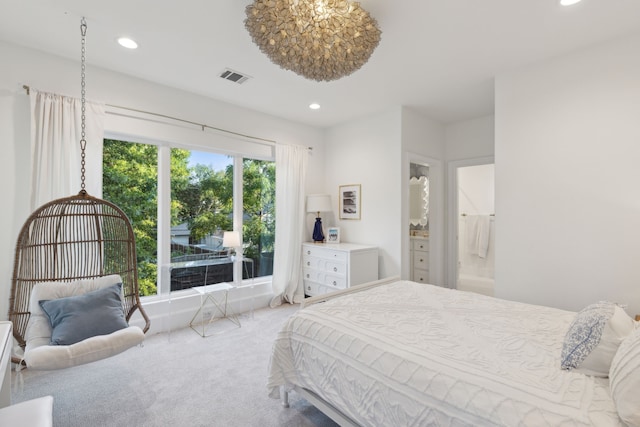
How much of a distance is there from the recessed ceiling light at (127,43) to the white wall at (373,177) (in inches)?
110

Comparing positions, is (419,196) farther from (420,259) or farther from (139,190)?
(139,190)

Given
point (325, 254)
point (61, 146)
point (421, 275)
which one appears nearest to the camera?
point (61, 146)

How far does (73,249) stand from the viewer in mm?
2502

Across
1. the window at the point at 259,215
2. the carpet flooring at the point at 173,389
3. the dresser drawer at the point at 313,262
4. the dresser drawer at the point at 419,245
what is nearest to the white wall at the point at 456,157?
the dresser drawer at the point at 419,245

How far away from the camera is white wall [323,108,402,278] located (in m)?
3.89

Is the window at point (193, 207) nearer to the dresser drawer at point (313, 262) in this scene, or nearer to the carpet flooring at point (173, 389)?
the dresser drawer at point (313, 262)

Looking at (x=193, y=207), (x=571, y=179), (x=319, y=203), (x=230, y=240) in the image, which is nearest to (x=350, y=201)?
(x=319, y=203)

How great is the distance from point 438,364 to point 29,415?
1636mm

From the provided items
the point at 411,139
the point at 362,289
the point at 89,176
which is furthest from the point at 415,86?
the point at 89,176

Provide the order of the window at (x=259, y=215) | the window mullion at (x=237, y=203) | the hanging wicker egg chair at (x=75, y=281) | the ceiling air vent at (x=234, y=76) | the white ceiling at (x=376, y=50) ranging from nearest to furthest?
1. the hanging wicker egg chair at (x=75, y=281)
2. the white ceiling at (x=376, y=50)
3. the ceiling air vent at (x=234, y=76)
4. the window mullion at (x=237, y=203)
5. the window at (x=259, y=215)

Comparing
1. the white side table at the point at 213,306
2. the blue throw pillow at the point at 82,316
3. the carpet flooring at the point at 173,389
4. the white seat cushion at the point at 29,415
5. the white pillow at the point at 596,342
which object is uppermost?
the white pillow at the point at 596,342

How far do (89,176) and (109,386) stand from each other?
1.78 meters

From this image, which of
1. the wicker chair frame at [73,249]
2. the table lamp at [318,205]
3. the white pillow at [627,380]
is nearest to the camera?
the white pillow at [627,380]

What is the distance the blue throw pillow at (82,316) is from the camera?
6.35ft
